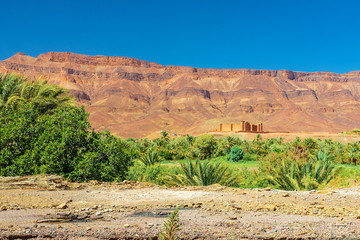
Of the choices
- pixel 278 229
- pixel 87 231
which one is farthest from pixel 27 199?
pixel 278 229

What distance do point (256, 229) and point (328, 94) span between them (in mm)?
165031

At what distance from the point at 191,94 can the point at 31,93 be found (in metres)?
129

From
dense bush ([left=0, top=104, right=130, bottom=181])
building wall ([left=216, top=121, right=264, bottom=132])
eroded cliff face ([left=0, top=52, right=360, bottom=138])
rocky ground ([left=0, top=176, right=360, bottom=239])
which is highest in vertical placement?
eroded cliff face ([left=0, top=52, right=360, bottom=138])

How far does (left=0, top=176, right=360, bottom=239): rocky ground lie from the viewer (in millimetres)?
3828

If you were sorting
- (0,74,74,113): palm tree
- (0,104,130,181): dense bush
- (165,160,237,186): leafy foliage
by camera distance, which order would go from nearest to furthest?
(0,104,130,181): dense bush
(165,160,237,186): leafy foliage
(0,74,74,113): palm tree

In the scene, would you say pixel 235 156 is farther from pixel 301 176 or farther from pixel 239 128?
pixel 239 128

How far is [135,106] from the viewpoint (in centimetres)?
13088

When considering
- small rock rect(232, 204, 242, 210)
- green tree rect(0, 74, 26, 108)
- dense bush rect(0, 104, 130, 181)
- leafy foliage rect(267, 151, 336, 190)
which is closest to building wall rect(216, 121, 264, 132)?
green tree rect(0, 74, 26, 108)

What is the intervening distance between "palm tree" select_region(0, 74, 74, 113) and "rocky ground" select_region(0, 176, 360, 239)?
19.0 feet

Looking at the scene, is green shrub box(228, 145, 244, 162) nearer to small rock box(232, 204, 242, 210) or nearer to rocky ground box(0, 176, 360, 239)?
rocky ground box(0, 176, 360, 239)

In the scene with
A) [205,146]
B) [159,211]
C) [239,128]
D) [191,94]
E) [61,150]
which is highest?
[191,94]

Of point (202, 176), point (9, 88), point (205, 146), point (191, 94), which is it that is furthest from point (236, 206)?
point (191, 94)

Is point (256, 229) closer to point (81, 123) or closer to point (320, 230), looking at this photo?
point (320, 230)

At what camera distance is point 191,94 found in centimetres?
14175
